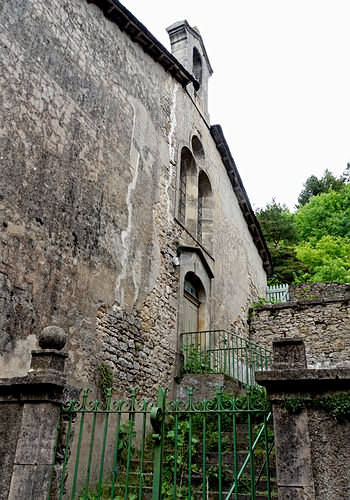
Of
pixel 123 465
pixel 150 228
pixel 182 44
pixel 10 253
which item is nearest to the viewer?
pixel 10 253

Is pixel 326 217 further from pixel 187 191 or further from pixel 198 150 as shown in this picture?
Result: pixel 187 191

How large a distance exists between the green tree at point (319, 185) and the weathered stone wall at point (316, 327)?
22.4 metres

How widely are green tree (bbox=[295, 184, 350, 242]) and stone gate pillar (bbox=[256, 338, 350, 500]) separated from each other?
2577 centimetres

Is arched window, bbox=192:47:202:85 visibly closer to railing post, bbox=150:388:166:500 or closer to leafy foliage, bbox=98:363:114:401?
leafy foliage, bbox=98:363:114:401

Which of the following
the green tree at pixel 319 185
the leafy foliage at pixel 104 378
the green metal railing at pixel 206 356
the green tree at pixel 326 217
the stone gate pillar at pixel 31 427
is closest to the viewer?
the stone gate pillar at pixel 31 427

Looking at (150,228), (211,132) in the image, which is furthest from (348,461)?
(211,132)

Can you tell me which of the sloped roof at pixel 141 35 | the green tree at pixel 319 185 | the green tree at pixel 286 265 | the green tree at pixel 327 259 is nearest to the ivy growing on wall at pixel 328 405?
the sloped roof at pixel 141 35

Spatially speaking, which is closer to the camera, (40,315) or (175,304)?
(40,315)

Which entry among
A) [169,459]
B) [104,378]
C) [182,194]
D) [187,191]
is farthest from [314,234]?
[169,459]

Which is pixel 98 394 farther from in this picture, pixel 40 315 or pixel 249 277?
pixel 249 277

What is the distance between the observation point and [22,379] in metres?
3.76

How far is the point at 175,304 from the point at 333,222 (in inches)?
858

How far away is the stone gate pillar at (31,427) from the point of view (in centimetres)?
356

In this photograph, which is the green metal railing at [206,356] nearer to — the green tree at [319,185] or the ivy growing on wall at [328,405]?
the ivy growing on wall at [328,405]
